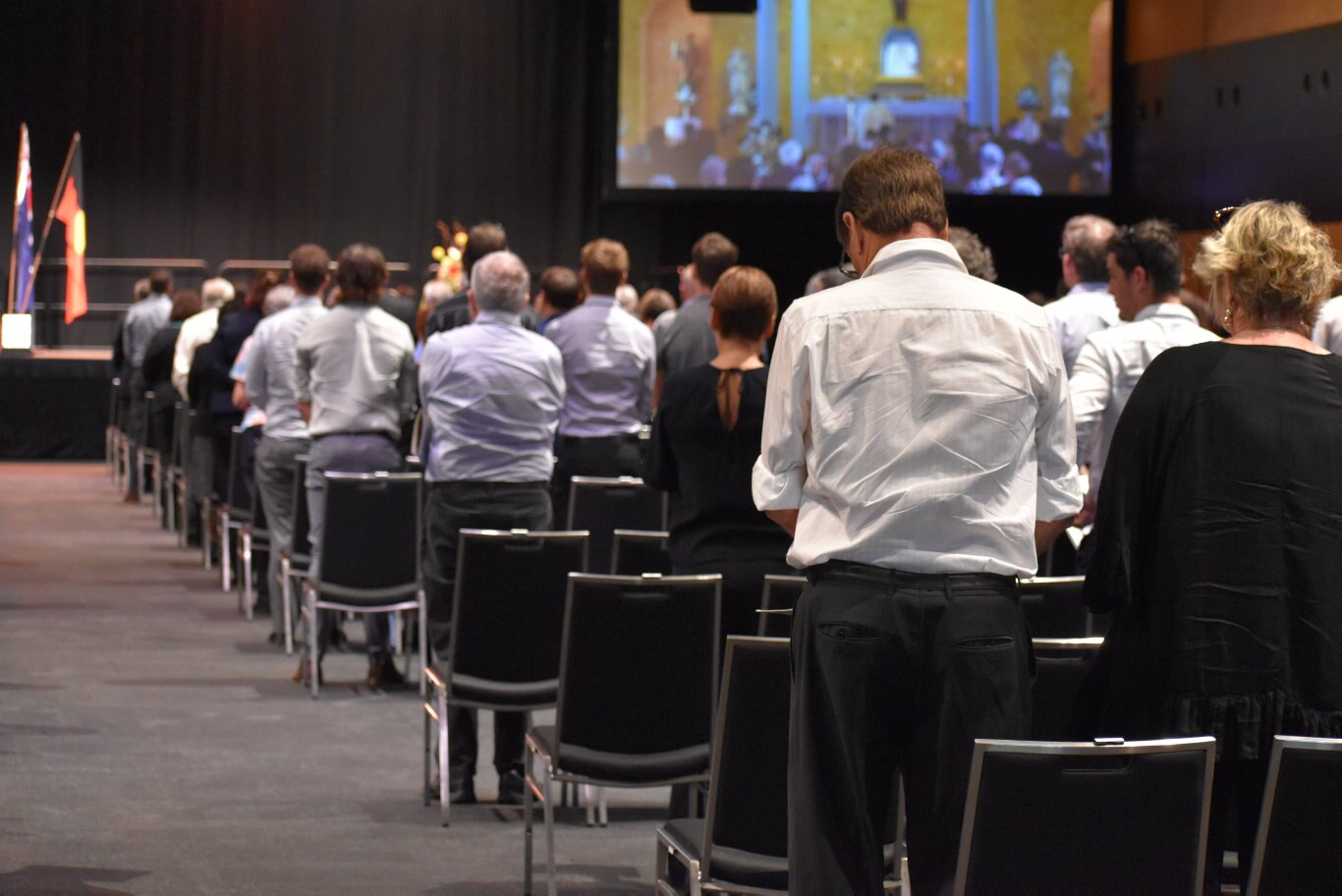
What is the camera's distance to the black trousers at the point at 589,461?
6.88m

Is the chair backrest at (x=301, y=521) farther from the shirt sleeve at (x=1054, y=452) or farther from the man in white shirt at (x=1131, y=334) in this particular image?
the shirt sleeve at (x=1054, y=452)

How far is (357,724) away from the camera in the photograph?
6227 millimetres

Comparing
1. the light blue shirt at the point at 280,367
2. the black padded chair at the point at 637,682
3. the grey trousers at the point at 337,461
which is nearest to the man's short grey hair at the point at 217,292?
the light blue shirt at the point at 280,367

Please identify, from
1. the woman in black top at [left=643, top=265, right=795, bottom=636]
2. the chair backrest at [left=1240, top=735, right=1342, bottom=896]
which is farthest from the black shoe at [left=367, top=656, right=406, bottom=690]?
the chair backrest at [left=1240, top=735, right=1342, bottom=896]

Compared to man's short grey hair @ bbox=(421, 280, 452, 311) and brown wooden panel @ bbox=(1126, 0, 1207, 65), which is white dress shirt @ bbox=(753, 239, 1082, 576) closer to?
man's short grey hair @ bbox=(421, 280, 452, 311)

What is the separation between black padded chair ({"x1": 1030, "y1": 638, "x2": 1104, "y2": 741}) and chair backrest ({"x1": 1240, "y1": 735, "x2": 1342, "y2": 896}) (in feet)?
1.86

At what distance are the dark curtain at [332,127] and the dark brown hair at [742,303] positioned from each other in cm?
1392

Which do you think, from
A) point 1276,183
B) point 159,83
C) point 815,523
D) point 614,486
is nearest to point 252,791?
point 614,486

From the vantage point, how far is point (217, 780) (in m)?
5.34

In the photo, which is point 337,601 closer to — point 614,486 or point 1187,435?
point 614,486

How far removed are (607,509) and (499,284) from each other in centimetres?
96

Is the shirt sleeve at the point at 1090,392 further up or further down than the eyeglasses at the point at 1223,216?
further down

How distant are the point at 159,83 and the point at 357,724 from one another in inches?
516

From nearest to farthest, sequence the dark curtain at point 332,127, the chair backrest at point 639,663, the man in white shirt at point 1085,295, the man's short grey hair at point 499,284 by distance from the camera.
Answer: the chair backrest at point 639,663
the man's short grey hair at point 499,284
the man in white shirt at point 1085,295
the dark curtain at point 332,127
